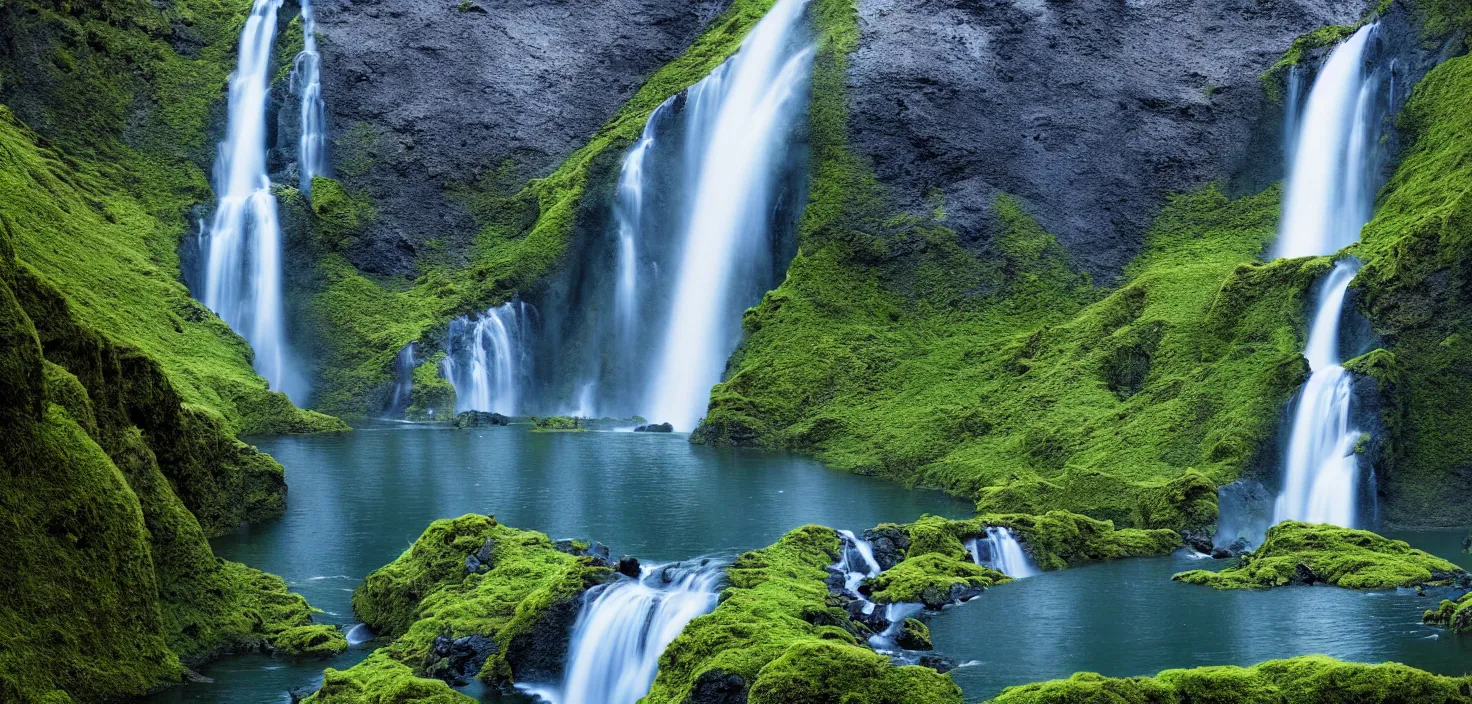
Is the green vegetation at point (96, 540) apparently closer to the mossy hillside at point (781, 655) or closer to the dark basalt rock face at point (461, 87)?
the mossy hillside at point (781, 655)

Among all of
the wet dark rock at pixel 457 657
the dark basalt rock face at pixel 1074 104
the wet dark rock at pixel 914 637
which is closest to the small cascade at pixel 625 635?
the wet dark rock at pixel 457 657

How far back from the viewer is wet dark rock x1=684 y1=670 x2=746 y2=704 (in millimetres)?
20344

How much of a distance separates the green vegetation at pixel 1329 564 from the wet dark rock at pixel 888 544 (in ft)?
18.7

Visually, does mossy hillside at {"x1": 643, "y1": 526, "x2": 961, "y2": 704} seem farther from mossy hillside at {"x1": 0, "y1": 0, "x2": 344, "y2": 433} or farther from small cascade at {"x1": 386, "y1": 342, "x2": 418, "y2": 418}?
small cascade at {"x1": 386, "y1": 342, "x2": 418, "y2": 418}

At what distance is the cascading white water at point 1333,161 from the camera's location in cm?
5512

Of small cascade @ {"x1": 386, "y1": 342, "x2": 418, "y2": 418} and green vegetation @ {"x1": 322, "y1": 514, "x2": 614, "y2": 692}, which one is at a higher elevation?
small cascade @ {"x1": 386, "y1": 342, "x2": 418, "y2": 418}

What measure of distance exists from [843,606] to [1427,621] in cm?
967

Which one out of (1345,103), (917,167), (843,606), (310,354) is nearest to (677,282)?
(917,167)

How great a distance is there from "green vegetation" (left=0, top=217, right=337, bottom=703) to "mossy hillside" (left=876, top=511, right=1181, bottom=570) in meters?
12.5

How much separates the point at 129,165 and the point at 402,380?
1946 cm

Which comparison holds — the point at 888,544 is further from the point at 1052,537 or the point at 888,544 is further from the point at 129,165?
the point at 129,165

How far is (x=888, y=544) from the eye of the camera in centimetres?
3222

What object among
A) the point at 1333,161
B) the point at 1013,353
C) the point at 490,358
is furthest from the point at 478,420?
the point at 1333,161

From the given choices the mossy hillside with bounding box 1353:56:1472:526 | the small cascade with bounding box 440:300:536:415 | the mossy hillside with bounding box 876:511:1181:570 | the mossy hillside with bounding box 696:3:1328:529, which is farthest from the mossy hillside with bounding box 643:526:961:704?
the small cascade with bounding box 440:300:536:415
